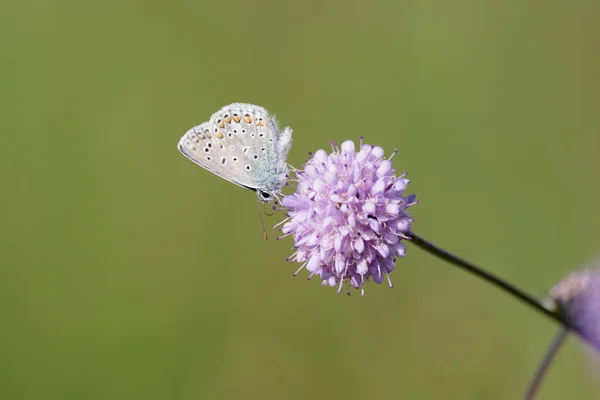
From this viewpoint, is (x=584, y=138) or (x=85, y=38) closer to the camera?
(x=584, y=138)

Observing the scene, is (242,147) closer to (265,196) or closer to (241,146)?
(241,146)

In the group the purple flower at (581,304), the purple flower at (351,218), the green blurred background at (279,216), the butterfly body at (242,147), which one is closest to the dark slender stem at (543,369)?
the purple flower at (581,304)

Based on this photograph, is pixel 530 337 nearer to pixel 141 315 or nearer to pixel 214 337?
pixel 214 337

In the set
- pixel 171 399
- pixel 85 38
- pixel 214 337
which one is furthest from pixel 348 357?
pixel 85 38

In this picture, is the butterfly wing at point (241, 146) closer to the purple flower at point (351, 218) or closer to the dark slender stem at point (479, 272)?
the purple flower at point (351, 218)

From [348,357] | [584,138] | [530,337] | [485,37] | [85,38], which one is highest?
[485,37]

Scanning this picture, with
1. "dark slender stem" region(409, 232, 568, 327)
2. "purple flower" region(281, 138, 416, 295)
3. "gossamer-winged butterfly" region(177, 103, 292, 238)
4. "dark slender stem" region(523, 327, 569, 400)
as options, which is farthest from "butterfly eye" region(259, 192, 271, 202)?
"dark slender stem" region(523, 327, 569, 400)
